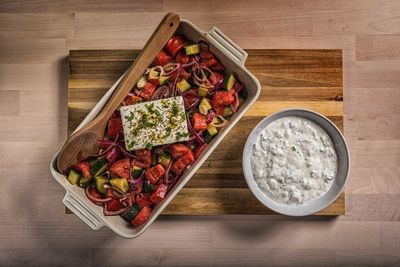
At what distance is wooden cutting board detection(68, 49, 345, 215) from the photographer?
196 cm

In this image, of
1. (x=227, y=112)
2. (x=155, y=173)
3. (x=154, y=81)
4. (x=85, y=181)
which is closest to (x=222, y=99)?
(x=227, y=112)

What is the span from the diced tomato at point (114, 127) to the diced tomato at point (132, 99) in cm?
7

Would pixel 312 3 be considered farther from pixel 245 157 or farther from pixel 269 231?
pixel 269 231

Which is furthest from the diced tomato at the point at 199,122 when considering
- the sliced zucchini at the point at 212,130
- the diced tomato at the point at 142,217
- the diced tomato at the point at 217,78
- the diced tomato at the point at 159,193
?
the diced tomato at the point at 142,217

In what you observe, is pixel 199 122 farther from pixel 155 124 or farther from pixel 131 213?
pixel 131 213

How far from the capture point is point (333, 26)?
213 cm

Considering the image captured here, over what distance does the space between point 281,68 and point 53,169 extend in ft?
3.02

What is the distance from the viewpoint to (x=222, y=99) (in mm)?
1864

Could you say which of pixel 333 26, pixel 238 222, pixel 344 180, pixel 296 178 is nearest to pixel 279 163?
pixel 296 178

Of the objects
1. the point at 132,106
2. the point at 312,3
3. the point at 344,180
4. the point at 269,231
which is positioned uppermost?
the point at 312,3

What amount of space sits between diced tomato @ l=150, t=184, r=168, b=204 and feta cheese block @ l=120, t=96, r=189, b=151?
0.49ft

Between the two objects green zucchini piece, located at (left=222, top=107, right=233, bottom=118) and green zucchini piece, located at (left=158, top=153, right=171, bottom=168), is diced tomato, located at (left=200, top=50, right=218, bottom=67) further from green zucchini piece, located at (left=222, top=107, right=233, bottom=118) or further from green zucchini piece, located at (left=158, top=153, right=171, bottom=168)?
green zucchini piece, located at (left=158, top=153, right=171, bottom=168)

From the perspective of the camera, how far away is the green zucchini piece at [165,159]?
186 centimetres

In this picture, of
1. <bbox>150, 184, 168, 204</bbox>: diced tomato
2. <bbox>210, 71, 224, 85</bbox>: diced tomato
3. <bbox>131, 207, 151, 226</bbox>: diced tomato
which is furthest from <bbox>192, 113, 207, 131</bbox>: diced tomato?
<bbox>131, 207, 151, 226</bbox>: diced tomato
